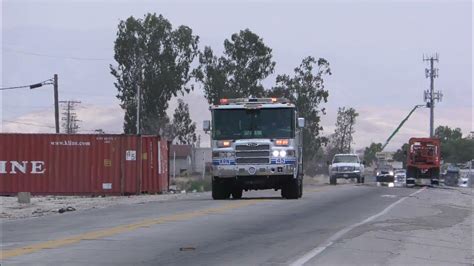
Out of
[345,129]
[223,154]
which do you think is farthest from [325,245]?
[345,129]

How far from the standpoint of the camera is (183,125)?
8719 cm

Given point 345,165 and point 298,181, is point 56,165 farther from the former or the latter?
point 345,165

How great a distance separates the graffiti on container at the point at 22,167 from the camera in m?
33.6

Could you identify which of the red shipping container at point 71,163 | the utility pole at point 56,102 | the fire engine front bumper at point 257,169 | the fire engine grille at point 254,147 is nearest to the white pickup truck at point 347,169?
the utility pole at point 56,102

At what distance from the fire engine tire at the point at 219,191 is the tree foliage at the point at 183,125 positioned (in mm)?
56696

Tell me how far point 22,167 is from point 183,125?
5366 centimetres

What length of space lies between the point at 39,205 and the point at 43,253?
599 inches

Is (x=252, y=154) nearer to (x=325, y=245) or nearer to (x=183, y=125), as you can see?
(x=325, y=245)

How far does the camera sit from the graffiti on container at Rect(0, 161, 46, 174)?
33.6 meters

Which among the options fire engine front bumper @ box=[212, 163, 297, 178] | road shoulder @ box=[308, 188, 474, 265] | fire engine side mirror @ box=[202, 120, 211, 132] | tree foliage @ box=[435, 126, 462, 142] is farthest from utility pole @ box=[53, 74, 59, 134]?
tree foliage @ box=[435, 126, 462, 142]

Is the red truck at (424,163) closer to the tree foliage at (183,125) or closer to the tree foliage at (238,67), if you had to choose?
the tree foliage at (238,67)

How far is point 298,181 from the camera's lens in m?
26.9

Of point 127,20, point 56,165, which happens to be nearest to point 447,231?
point 56,165

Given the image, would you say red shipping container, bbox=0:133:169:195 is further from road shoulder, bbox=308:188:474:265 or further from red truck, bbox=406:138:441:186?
red truck, bbox=406:138:441:186
